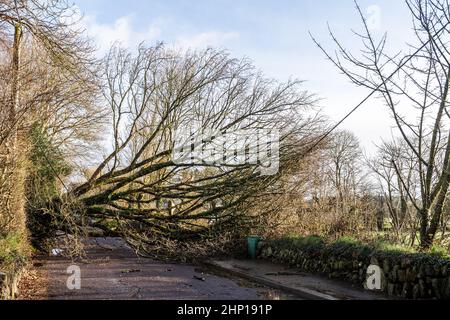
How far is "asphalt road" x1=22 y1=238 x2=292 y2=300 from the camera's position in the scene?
30.7 feet

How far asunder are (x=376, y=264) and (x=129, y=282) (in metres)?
5.68

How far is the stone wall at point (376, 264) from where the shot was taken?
8508mm

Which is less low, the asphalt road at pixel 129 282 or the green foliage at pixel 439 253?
the green foliage at pixel 439 253

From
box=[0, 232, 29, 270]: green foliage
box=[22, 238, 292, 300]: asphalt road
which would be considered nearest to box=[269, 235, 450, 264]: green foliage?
box=[22, 238, 292, 300]: asphalt road

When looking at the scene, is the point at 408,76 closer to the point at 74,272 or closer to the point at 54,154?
the point at 74,272

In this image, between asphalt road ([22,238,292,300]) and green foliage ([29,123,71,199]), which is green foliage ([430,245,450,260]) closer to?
asphalt road ([22,238,292,300])

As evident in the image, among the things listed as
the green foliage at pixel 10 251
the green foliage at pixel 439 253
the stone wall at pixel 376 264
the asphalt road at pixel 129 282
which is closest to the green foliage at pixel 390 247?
the stone wall at pixel 376 264

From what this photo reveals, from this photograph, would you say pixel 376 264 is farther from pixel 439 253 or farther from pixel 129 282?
pixel 129 282

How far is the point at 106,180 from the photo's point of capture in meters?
16.7

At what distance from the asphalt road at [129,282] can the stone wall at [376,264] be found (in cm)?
207

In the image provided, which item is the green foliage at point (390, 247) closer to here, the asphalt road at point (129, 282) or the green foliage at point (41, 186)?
the asphalt road at point (129, 282)

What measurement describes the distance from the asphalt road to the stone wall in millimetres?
2066

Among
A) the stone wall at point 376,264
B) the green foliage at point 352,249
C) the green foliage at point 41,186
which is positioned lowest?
the stone wall at point 376,264
